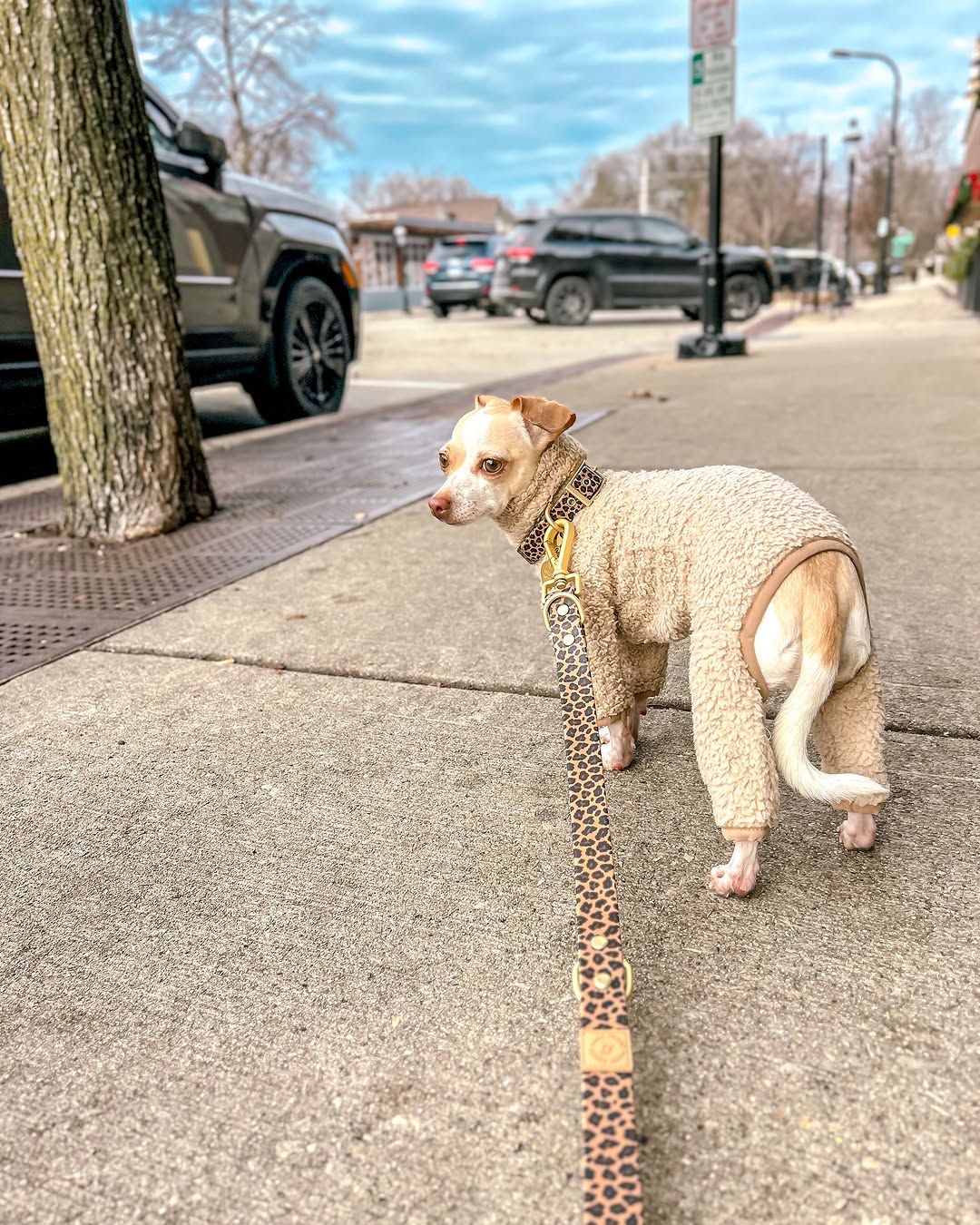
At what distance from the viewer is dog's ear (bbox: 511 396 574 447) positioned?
1965mm

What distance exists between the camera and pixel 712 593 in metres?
1.69

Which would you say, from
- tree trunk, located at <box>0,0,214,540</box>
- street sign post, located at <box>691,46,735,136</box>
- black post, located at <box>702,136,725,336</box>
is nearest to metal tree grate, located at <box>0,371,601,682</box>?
tree trunk, located at <box>0,0,214,540</box>

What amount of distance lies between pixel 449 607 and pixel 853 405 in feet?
16.2

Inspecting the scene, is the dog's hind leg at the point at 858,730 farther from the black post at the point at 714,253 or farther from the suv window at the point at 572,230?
the suv window at the point at 572,230

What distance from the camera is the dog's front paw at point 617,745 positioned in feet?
7.08

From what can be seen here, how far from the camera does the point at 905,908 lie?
1.69 meters

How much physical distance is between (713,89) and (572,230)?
8.96 meters

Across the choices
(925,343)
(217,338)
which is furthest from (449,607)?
(925,343)

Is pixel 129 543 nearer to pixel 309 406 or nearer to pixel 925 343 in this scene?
pixel 309 406

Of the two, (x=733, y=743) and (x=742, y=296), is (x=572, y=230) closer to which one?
(x=742, y=296)

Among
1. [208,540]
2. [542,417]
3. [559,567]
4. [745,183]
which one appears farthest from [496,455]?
[745,183]

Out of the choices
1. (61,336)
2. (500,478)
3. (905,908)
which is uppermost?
(61,336)

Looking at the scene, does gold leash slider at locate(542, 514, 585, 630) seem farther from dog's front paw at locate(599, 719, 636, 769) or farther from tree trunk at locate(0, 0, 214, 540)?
tree trunk at locate(0, 0, 214, 540)

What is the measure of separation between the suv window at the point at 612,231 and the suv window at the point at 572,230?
122 millimetres
